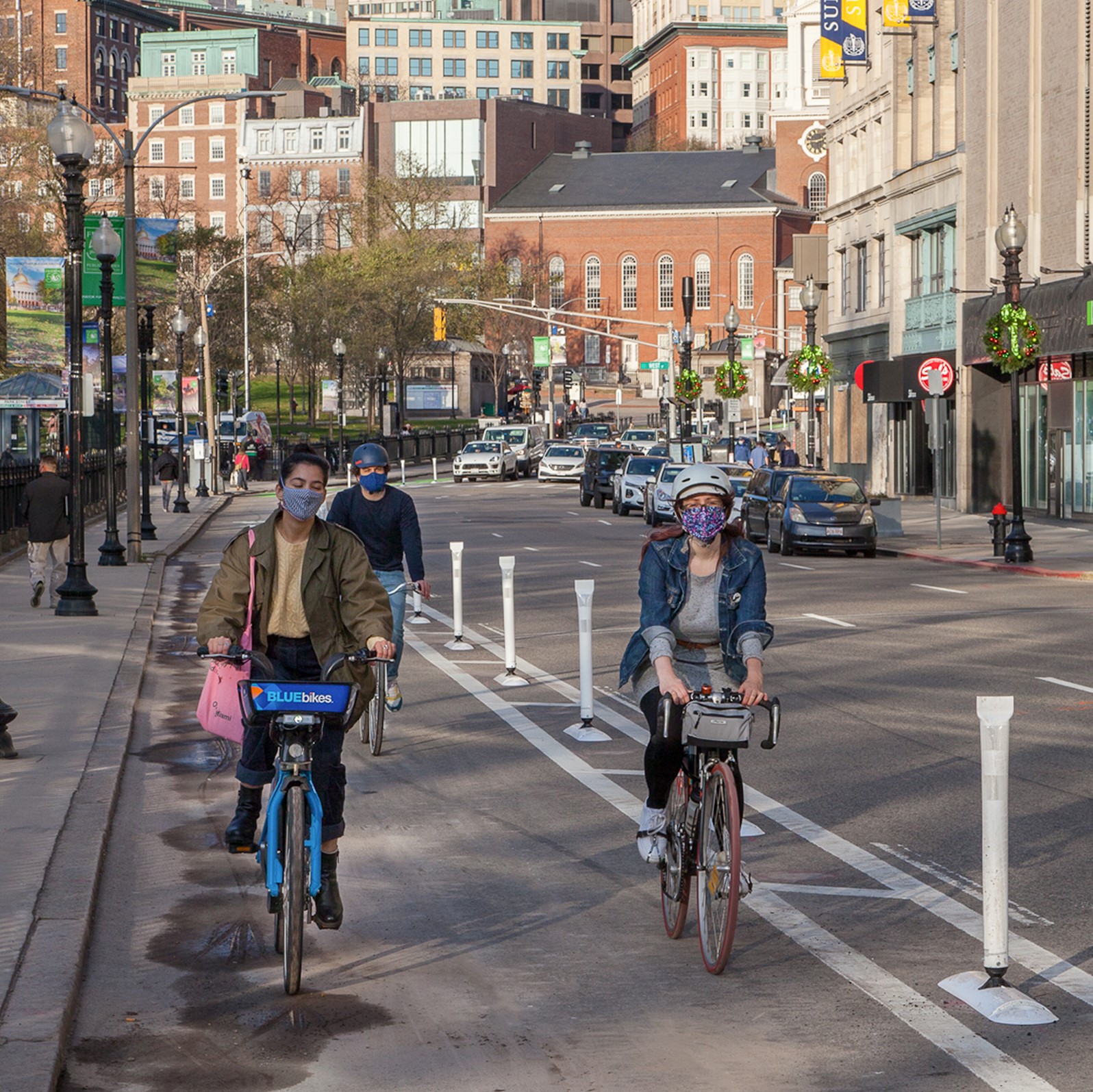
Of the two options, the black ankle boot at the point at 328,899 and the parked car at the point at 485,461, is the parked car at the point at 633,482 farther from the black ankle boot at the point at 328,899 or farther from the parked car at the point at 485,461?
the black ankle boot at the point at 328,899

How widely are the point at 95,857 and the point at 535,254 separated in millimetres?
134160

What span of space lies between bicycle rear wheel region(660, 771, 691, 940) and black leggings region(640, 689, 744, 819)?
0.04 metres

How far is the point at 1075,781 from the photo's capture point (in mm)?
11016

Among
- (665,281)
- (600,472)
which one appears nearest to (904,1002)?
(600,472)

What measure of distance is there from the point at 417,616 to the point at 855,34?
41.3 meters

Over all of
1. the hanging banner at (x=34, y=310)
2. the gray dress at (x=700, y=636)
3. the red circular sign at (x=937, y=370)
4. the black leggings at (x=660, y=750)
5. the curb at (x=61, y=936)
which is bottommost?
the curb at (x=61, y=936)

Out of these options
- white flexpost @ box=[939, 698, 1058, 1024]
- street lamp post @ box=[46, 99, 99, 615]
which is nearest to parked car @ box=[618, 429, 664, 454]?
street lamp post @ box=[46, 99, 99, 615]

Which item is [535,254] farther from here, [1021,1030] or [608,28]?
[1021,1030]

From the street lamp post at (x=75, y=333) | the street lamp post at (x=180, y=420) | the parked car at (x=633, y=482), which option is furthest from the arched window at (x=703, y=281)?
the street lamp post at (x=75, y=333)

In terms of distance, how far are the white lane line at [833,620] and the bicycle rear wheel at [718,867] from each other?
13.6m

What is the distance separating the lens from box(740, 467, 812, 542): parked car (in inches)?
1425

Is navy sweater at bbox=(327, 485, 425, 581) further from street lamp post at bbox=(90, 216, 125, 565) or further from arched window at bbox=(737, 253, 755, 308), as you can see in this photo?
arched window at bbox=(737, 253, 755, 308)

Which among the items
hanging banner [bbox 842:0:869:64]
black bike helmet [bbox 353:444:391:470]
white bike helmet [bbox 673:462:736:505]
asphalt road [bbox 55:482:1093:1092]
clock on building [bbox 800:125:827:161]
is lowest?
asphalt road [bbox 55:482:1093:1092]

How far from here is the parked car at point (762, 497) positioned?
3619 cm
